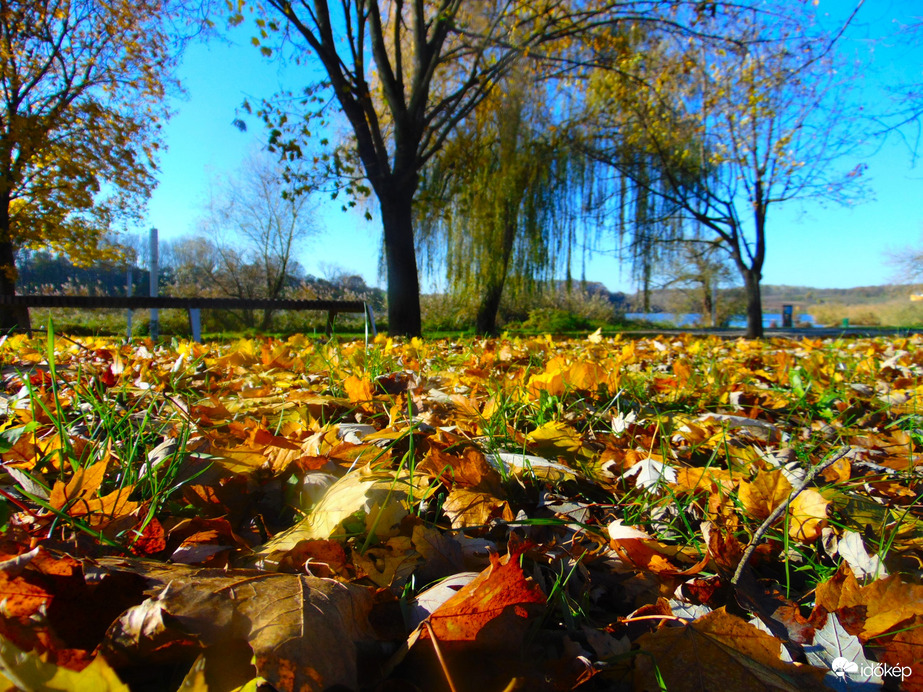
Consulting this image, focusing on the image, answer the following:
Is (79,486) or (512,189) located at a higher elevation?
(512,189)

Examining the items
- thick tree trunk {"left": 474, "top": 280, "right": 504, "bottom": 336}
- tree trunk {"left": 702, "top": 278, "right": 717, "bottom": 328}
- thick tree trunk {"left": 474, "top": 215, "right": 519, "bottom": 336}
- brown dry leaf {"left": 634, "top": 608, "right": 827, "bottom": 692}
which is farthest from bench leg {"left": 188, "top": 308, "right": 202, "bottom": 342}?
tree trunk {"left": 702, "top": 278, "right": 717, "bottom": 328}

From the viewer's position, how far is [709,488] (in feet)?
2.94

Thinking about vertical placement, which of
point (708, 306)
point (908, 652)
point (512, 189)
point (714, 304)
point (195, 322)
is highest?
point (512, 189)

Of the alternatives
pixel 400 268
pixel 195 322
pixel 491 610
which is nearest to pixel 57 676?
pixel 491 610

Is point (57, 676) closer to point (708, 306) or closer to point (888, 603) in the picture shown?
point (888, 603)

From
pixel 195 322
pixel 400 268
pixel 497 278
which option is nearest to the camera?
pixel 195 322

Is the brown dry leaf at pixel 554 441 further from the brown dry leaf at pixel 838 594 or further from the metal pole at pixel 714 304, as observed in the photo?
the metal pole at pixel 714 304

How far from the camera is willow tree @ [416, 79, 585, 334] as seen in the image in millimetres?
9828

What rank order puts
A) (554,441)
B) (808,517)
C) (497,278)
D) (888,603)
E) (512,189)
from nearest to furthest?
(888,603)
(808,517)
(554,441)
(512,189)
(497,278)

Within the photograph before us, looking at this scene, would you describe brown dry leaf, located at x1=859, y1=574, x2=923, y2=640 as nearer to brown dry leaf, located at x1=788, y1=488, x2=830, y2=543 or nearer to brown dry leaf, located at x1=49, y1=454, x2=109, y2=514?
brown dry leaf, located at x1=788, y1=488, x2=830, y2=543

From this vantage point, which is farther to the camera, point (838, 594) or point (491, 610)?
point (838, 594)

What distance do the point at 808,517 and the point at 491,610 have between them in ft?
1.97

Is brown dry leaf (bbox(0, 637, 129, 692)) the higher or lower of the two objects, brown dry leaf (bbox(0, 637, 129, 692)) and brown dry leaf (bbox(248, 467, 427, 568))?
the higher

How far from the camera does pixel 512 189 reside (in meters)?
9.97
